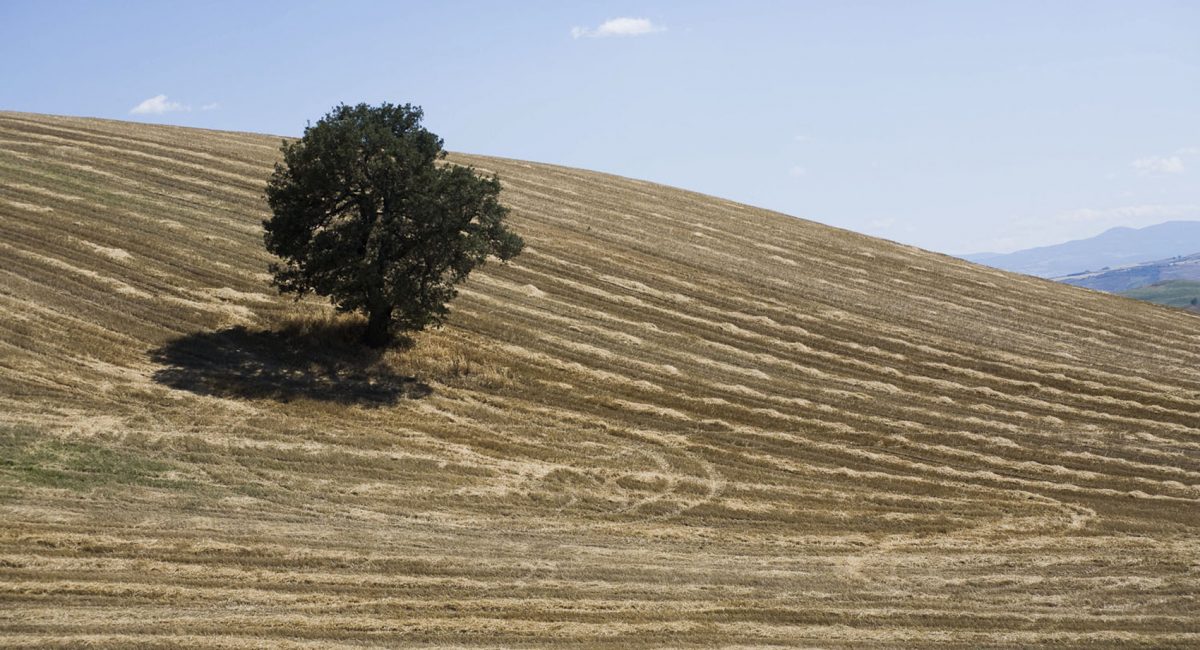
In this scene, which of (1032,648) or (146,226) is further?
(146,226)

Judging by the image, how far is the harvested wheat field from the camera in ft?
68.8

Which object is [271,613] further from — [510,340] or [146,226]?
[146,226]

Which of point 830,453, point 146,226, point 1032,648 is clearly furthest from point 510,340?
point 1032,648

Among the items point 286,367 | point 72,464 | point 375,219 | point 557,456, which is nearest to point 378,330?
point 286,367

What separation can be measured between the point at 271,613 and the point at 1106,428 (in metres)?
33.1

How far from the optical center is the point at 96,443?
27.1 m

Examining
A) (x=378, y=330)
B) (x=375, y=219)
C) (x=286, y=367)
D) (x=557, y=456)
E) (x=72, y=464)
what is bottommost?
(x=72, y=464)

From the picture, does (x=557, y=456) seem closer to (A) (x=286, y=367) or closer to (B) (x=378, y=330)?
(B) (x=378, y=330)

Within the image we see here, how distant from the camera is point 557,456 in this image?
101 feet

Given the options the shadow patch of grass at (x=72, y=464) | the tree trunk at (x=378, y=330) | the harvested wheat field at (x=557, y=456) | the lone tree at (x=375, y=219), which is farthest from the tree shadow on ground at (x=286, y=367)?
the shadow patch of grass at (x=72, y=464)

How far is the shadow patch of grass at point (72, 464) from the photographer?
24.9m

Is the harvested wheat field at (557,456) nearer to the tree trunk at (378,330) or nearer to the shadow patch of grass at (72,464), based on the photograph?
the shadow patch of grass at (72,464)

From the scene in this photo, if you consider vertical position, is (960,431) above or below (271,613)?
above

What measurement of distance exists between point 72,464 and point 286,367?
9.40m
